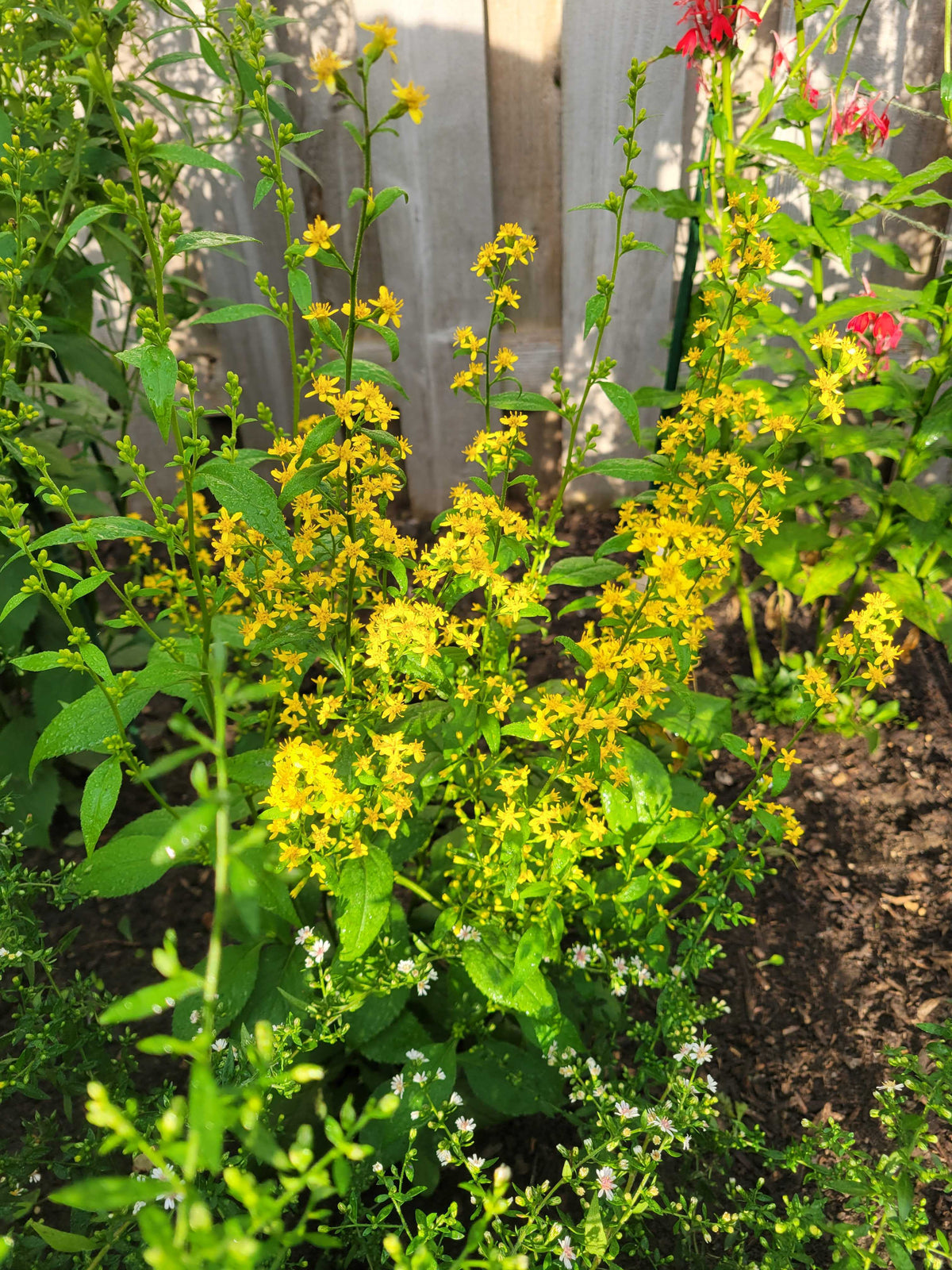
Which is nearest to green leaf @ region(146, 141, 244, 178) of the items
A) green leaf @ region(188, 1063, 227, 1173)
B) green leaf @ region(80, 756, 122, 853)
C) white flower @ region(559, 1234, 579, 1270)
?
green leaf @ region(80, 756, 122, 853)

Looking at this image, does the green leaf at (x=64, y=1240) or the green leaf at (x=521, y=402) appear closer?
the green leaf at (x=64, y=1240)

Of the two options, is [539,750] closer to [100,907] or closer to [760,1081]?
[760,1081]

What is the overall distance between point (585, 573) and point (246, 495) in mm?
635

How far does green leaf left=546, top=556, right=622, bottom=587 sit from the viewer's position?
149 cm

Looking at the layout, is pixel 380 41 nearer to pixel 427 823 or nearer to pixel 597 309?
pixel 597 309

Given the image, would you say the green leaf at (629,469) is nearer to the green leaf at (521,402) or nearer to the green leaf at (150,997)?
the green leaf at (521,402)

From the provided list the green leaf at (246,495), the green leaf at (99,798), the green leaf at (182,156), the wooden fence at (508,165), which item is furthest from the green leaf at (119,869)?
the wooden fence at (508,165)

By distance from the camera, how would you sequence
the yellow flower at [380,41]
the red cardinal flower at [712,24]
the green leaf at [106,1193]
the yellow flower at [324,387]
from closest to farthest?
1. the green leaf at [106,1193]
2. the yellow flower at [380,41]
3. the yellow flower at [324,387]
4. the red cardinal flower at [712,24]

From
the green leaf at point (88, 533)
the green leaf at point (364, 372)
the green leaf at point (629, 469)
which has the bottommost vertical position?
the green leaf at point (88, 533)

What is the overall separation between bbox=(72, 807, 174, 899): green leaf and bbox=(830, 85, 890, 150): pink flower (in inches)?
80.7

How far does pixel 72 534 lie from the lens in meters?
1.10

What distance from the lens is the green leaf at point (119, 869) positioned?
1400 mm

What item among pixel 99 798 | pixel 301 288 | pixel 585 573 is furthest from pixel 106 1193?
pixel 585 573

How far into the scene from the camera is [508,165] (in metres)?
2.53
